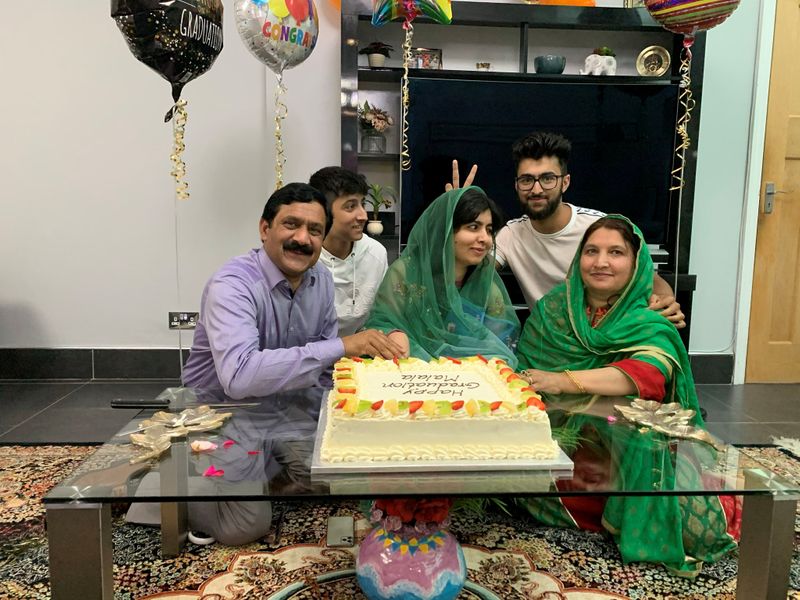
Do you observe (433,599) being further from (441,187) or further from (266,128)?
(266,128)

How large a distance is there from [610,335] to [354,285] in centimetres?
118

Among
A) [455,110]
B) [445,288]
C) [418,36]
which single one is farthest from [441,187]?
[445,288]

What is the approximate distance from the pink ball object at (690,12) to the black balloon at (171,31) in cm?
195

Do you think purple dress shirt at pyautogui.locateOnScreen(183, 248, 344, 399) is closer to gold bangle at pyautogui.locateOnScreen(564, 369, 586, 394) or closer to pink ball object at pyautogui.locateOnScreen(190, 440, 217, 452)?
pink ball object at pyautogui.locateOnScreen(190, 440, 217, 452)

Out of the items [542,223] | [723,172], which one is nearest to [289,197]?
[542,223]

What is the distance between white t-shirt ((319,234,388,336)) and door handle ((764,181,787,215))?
2667 millimetres

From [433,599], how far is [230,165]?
9.86 ft

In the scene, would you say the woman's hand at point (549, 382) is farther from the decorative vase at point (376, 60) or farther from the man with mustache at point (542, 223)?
the decorative vase at point (376, 60)

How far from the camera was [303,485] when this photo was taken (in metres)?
1.17

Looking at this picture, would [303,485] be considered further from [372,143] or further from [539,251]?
[372,143]

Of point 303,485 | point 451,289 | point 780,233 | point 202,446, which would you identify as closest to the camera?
point 303,485

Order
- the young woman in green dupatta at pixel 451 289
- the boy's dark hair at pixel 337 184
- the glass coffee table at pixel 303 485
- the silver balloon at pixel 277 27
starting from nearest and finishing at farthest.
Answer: the glass coffee table at pixel 303 485 → the young woman in green dupatta at pixel 451 289 → the boy's dark hair at pixel 337 184 → the silver balloon at pixel 277 27

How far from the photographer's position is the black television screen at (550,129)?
3.63 meters

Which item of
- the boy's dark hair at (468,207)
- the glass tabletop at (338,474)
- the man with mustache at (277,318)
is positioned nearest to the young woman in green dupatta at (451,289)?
the boy's dark hair at (468,207)
